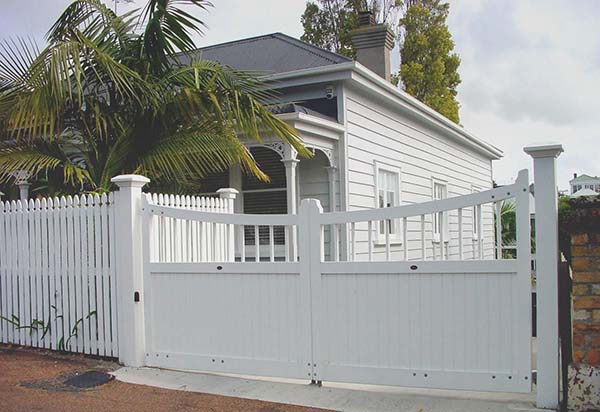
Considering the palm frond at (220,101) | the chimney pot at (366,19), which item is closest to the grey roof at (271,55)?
the chimney pot at (366,19)

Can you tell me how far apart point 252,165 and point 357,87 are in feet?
13.1

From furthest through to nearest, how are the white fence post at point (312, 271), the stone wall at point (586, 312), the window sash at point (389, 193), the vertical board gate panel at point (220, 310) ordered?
the window sash at point (389, 193)
the vertical board gate panel at point (220, 310)
the white fence post at point (312, 271)
the stone wall at point (586, 312)

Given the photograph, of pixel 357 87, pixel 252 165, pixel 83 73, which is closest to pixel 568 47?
pixel 357 87

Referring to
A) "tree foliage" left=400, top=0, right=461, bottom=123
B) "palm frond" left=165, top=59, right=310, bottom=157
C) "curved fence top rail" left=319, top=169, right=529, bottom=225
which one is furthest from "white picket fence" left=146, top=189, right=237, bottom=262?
"tree foliage" left=400, top=0, right=461, bottom=123

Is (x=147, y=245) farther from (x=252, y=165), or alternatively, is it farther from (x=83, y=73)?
(x=83, y=73)

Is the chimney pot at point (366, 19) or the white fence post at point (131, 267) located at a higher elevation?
the chimney pot at point (366, 19)

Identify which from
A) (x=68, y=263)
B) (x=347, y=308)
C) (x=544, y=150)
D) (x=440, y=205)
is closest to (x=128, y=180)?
(x=68, y=263)

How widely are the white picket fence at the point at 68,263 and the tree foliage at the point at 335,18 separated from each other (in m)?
22.7

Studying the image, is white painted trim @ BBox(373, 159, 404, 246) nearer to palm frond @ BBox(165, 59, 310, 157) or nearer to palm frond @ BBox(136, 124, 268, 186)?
palm frond @ BBox(165, 59, 310, 157)

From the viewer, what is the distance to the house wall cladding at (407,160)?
10.6 meters

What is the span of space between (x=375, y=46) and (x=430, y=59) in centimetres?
1409

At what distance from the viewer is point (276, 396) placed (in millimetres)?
4984

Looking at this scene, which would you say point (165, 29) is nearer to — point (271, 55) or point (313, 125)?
point (313, 125)

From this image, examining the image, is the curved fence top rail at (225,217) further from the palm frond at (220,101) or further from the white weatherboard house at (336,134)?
the white weatherboard house at (336,134)
